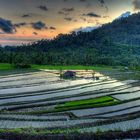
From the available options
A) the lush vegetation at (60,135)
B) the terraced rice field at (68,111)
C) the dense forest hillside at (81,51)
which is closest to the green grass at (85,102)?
the terraced rice field at (68,111)

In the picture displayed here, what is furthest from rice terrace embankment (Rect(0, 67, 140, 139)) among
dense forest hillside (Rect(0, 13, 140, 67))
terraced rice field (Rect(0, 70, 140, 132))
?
dense forest hillside (Rect(0, 13, 140, 67))

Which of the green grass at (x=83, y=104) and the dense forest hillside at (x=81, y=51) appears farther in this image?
the dense forest hillside at (x=81, y=51)

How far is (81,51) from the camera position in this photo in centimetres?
14412

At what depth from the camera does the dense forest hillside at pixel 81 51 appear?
10506 cm

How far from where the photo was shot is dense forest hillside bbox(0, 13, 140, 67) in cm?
10506

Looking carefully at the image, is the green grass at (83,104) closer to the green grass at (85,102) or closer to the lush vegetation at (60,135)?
the green grass at (85,102)

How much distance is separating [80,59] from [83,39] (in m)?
63.1

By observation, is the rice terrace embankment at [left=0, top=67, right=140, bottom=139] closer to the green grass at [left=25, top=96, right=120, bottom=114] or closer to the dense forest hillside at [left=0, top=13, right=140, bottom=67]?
the green grass at [left=25, top=96, right=120, bottom=114]

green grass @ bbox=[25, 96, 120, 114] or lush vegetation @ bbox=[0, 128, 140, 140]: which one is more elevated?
lush vegetation @ bbox=[0, 128, 140, 140]

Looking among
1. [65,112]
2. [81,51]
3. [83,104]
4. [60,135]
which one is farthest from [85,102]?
[81,51]

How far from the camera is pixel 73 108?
30.4 metres

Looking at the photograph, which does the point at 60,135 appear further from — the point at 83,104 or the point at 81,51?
the point at 81,51

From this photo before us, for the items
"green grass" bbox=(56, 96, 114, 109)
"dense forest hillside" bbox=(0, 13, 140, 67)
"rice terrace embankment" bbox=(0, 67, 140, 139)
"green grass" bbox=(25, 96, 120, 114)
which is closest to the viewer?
"rice terrace embankment" bbox=(0, 67, 140, 139)

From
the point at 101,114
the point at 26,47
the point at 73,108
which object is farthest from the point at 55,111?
the point at 26,47
